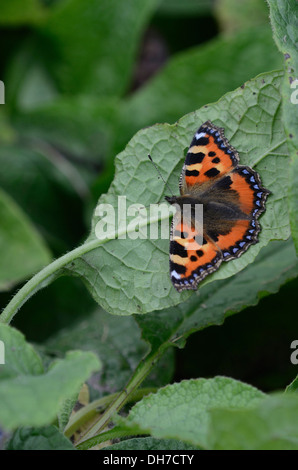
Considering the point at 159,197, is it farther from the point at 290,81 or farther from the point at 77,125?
the point at 77,125

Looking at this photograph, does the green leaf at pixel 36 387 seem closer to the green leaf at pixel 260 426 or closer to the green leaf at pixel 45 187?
the green leaf at pixel 260 426

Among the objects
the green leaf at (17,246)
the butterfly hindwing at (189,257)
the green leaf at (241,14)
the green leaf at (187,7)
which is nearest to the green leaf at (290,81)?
the butterfly hindwing at (189,257)

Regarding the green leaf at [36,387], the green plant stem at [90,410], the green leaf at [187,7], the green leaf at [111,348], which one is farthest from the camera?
the green leaf at [187,7]

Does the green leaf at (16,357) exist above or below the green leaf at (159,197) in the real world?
below

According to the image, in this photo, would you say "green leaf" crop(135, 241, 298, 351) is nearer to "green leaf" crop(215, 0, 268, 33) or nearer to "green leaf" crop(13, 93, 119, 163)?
"green leaf" crop(13, 93, 119, 163)

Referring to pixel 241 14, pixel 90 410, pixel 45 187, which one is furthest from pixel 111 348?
pixel 241 14

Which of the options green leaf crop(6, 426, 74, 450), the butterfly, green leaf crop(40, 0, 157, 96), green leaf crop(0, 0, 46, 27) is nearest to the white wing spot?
the butterfly

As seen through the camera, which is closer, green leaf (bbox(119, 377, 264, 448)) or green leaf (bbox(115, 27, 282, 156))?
green leaf (bbox(119, 377, 264, 448))
